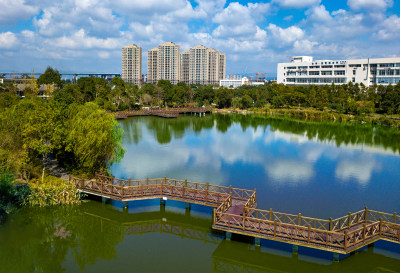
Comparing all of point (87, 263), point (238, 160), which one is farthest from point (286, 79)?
point (87, 263)

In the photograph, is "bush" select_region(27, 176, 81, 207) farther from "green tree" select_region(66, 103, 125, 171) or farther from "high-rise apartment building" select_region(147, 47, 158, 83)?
"high-rise apartment building" select_region(147, 47, 158, 83)

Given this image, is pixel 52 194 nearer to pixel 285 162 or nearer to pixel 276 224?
pixel 276 224

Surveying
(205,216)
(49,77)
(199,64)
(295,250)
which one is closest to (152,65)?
(199,64)

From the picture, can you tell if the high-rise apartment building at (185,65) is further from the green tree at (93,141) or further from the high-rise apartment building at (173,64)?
the green tree at (93,141)

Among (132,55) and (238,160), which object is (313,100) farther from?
(132,55)

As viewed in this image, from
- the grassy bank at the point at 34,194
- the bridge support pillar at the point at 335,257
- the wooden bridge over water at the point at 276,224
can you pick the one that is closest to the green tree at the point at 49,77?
the grassy bank at the point at 34,194

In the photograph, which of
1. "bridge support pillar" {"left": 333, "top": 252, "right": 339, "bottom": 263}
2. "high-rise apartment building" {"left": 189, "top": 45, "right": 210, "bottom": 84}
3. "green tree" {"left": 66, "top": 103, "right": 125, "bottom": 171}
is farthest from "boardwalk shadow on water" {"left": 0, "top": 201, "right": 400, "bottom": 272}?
"high-rise apartment building" {"left": 189, "top": 45, "right": 210, "bottom": 84}
